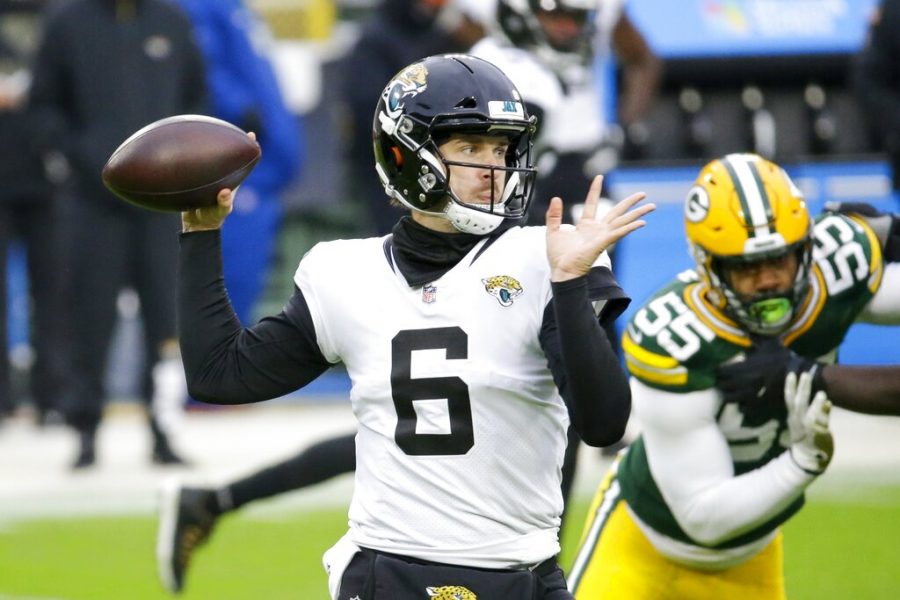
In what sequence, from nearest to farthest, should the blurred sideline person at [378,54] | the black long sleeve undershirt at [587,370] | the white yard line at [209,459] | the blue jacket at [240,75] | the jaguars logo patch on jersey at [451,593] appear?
the black long sleeve undershirt at [587,370] < the jaguars logo patch on jersey at [451,593] < the white yard line at [209,459] < the blurred sideline person at [378,54] < the blue jacket at [240,75]

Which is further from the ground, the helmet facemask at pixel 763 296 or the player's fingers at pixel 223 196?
the player's fingers at pixel 223 196

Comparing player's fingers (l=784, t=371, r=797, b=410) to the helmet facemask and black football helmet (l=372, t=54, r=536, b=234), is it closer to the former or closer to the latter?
the helmet facemask

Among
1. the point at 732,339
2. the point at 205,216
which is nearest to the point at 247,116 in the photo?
the point at 732,339

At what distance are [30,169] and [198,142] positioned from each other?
6.38 meters

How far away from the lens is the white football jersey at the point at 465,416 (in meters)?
3.25

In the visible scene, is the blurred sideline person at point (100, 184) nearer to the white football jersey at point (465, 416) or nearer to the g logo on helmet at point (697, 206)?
the g logo on helmet at point (697, 206)

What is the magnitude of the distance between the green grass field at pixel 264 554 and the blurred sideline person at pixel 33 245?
2811 millimetres

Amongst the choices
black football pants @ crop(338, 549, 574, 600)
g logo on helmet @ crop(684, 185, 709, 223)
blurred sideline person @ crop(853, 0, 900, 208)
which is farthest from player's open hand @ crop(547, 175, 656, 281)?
blurred sideline person @ crop(853, 0, 900, 208)

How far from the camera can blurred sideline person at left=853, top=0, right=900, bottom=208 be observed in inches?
324

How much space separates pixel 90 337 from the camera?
26.4ft

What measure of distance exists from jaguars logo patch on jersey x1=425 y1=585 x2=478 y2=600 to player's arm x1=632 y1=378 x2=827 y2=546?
94 cm

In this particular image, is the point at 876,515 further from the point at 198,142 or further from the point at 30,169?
the point at 30,169

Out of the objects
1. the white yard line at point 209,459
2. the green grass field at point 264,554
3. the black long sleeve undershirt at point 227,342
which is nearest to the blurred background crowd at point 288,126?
the white yard line at point 209,459

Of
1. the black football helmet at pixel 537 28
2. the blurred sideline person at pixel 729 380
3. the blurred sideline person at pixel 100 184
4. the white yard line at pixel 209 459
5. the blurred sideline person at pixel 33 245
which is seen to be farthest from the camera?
the blurred sideline person at pixel 33 245
